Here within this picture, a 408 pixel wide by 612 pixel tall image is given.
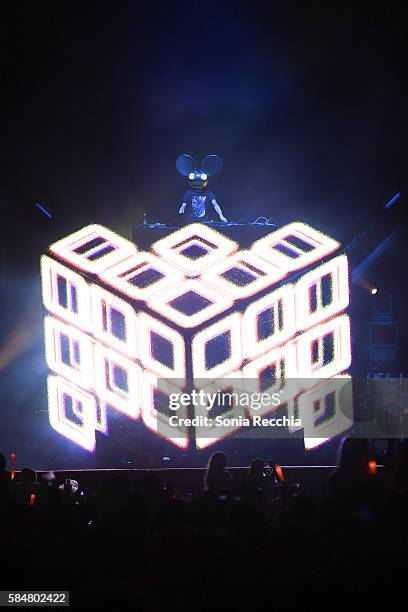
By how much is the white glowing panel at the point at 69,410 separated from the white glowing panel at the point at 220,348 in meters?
1.43

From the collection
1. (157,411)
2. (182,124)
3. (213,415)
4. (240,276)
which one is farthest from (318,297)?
(182,124)

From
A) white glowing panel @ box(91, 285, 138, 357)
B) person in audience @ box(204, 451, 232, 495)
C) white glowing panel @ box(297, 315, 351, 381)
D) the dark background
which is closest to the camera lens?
person in audience @ box(204, 451, 232, 495)

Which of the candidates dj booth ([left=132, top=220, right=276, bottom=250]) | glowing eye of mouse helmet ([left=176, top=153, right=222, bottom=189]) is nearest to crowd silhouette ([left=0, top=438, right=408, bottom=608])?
dj booth ([left=132, top=220, right=276, bottom=250])

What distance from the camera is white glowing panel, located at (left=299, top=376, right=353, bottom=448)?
28.7 ft

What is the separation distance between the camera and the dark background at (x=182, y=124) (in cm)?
980

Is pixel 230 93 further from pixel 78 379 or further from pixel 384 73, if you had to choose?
pixel 78 379

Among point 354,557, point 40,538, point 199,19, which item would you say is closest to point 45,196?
point 199,19

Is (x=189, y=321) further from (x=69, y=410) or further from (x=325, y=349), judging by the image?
(x=69, y=410)

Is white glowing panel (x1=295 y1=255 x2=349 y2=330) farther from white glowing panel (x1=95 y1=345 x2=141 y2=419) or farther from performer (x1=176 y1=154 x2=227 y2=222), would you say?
white glowing panel (x1=95 y1=345 x2=141 y2=419)

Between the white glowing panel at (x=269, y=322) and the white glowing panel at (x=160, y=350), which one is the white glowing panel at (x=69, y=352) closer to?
the white glowing panel at (x=160, y=350)

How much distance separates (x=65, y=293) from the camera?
8.85m

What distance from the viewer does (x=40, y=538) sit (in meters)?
2.85

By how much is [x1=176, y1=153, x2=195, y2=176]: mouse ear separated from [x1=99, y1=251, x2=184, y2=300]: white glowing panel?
1.68m

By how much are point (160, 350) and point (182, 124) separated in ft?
12.5
